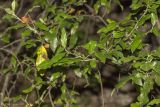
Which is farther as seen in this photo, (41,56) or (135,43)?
(41,56)

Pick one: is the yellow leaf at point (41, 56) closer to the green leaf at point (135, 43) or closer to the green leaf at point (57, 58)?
the green leaf at point (57, 58)

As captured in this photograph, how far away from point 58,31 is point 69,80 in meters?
1.86

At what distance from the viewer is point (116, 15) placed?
3.46 metres

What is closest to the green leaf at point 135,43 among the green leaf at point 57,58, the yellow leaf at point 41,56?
the green leaf at point 57,58

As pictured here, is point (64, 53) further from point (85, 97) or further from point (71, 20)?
point (85, 97)

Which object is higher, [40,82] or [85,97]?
[40,82]

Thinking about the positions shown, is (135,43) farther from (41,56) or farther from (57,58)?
(41,56)

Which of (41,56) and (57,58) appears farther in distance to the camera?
(41,56)

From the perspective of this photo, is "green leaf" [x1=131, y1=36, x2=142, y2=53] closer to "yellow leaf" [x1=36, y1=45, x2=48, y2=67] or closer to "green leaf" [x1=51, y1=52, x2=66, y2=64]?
"green leaf" [x1=51, y1=52, x2=66, y2=64]

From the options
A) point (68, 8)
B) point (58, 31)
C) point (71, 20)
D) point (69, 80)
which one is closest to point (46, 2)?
point (68, 8)

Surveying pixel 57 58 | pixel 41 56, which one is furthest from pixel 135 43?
pixel 41 56

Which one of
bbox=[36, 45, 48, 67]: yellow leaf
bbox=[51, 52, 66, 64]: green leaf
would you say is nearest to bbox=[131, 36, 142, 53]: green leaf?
bbox=[51, 52, 66, 64]: green leaf

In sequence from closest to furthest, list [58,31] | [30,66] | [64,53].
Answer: [64,53] < [58,31] < [30,66]

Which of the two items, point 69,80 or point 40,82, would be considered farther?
point 69,80
